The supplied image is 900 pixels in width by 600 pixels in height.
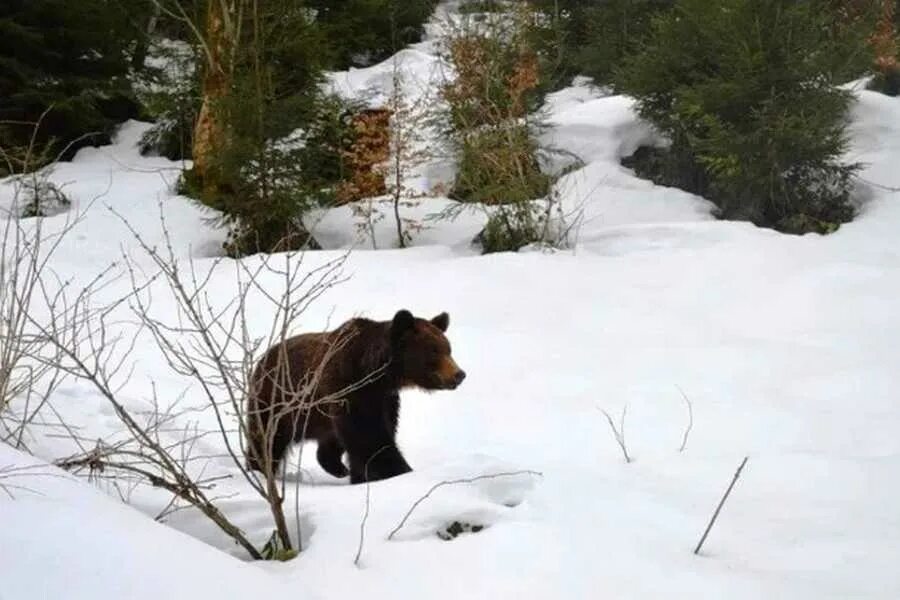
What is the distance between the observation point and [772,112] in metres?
11.7

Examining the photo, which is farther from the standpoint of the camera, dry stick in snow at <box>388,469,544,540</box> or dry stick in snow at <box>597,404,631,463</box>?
dry stick in snow at <box>597,404,631,463</box>

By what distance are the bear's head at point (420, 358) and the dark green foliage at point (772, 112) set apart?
8.00 m

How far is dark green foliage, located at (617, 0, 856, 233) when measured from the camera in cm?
1168

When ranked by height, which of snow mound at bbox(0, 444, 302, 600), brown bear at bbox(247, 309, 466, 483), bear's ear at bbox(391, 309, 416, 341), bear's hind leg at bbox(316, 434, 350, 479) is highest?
snow mound at bbox(0, 444, 302, 600)

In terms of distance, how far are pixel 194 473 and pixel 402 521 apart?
186cm

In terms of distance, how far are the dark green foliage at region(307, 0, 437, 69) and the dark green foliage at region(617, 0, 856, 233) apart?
7.78 meters

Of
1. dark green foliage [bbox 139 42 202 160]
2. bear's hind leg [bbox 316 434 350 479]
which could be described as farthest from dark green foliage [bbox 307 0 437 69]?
bear's hind leg [bbox 316 434 350 479]

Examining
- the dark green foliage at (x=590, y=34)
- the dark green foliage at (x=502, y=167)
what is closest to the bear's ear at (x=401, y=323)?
the dark green foliage at (x=502, y=167)

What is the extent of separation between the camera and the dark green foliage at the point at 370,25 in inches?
721

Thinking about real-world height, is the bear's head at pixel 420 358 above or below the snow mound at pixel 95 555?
below

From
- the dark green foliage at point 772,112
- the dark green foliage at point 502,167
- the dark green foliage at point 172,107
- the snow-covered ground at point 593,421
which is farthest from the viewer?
the dark green foliage at point 172,107

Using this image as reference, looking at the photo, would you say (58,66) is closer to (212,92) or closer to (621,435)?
(212,92)

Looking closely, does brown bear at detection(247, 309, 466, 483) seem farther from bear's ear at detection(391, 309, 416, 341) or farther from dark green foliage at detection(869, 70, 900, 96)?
dark green foliage at detection(869, 70, 900, 96)

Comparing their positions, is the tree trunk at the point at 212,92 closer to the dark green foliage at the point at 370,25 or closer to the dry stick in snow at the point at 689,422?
the dark green foliage at the point at 370,25
